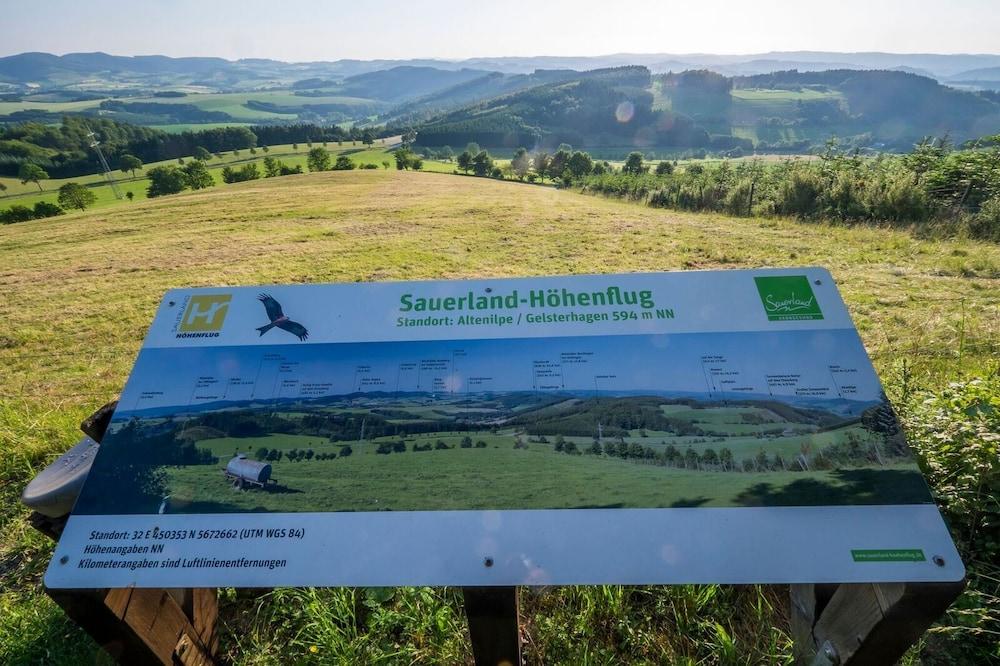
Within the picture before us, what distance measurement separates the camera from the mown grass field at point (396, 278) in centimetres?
277

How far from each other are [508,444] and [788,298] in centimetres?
163

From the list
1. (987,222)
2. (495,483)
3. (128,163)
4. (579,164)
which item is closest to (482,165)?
(579,164)

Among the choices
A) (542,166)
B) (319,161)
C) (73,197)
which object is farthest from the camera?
(542,166)

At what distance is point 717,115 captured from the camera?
147m

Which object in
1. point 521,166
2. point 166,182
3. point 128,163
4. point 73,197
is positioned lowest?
point 521,166

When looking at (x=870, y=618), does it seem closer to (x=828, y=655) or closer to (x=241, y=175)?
(x=828, y=655)

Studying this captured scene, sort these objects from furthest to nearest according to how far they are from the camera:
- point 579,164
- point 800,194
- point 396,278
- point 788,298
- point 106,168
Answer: point 106,168 → point 579,164 → point 800,194 → point 396,278 → point 788,298

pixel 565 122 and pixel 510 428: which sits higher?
pixel 510 428

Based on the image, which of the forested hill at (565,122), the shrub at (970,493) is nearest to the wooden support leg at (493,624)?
the shrub at (970,493)

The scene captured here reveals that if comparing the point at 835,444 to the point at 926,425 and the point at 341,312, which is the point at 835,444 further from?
the point at 341,312

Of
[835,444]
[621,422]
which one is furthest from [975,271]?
[621,422]

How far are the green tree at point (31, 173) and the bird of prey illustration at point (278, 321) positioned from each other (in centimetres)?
8567

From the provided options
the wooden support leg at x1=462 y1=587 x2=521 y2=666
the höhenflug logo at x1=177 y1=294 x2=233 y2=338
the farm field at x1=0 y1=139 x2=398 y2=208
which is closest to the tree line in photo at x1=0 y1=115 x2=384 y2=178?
the farm field at x1=0 y1=139 x2=398 y2=208

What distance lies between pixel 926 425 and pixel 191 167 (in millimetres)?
75151
